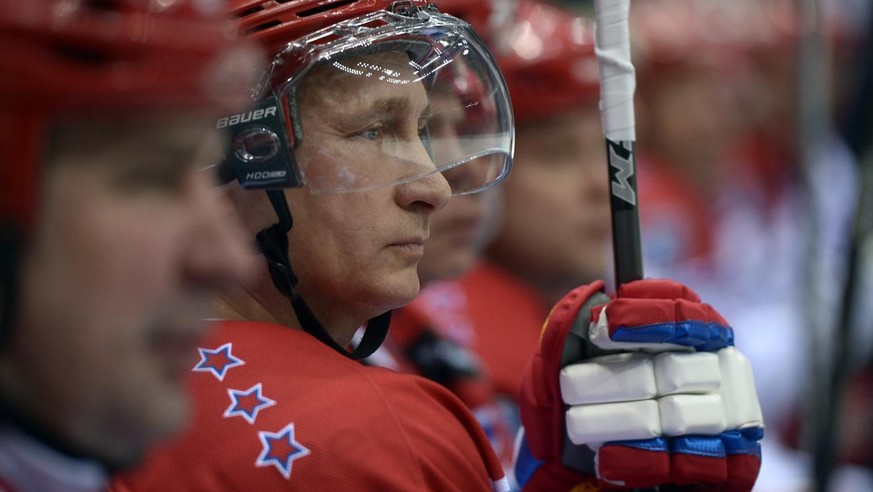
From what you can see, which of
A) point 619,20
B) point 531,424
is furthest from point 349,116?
point 531,424

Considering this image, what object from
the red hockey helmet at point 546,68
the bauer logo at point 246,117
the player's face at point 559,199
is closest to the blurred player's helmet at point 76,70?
the bauer logo at point 246,117

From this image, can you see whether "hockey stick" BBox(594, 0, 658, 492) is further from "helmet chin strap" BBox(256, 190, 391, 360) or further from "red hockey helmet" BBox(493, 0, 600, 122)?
"red hockey helmet" BBox(493, 0, 600, 122)

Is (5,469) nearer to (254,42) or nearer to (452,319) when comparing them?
(254,42)

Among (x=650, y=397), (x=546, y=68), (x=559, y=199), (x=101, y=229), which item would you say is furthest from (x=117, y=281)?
(x=559, y=199)

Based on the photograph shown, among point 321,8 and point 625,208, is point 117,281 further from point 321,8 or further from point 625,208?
point 625,208

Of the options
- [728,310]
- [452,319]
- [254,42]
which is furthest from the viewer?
[728,310]

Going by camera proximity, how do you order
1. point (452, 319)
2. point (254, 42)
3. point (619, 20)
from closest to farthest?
point (254, 42) < point (619, 20) < point (452, 319)

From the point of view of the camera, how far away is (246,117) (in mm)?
1405

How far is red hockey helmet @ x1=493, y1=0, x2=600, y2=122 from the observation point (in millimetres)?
2865

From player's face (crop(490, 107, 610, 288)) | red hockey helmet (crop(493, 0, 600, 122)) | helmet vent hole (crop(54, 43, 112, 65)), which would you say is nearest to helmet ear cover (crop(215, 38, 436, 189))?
helmet vent hole (crop(54, 43, 112, 65))

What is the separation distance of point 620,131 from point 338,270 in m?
0.41

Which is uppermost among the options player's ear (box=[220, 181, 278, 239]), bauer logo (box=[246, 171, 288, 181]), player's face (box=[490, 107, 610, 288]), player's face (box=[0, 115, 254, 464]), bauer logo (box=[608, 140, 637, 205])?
player's face (box=[0, 115, 254, 464])

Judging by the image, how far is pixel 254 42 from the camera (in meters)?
1.41

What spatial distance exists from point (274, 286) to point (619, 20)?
1.79 feet
